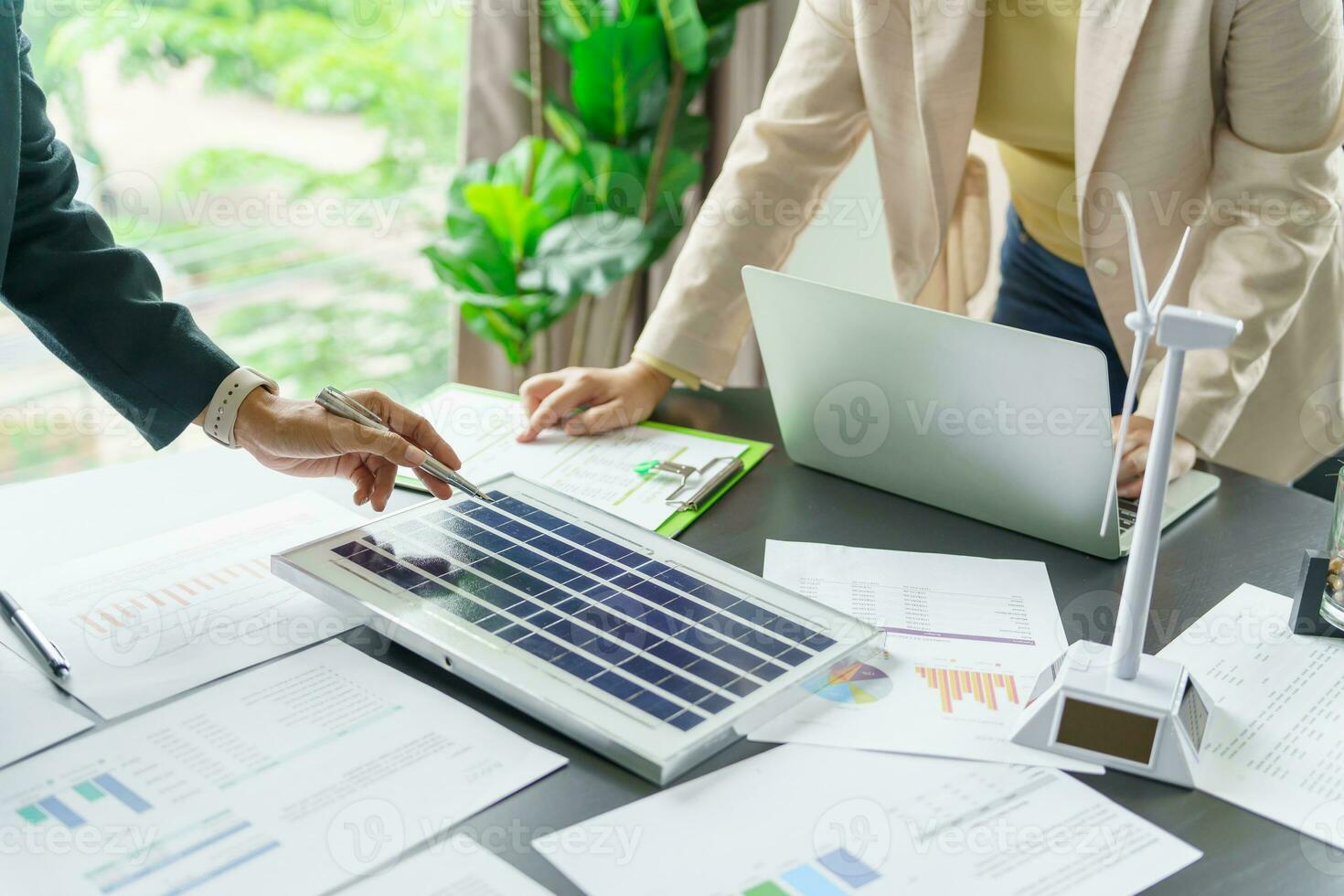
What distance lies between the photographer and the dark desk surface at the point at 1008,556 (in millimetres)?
729

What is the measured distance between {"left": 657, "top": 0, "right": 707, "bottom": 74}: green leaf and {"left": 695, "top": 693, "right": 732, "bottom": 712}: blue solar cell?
1998 millimetres

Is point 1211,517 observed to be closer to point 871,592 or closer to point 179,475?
point 871,592

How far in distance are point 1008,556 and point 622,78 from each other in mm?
1741

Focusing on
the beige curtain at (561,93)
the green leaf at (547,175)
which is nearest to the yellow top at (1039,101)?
the green leaf at (547,175)

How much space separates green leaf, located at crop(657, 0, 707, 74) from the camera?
248 centimetres

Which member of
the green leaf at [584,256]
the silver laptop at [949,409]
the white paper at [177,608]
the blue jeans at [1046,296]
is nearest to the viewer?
the white paper at [177,608]

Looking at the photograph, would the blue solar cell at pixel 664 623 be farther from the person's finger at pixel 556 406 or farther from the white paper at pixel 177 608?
the person's finger at pixel 556 406

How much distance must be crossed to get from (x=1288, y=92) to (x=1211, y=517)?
18.7 inches

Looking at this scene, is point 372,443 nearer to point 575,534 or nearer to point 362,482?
point 362,482

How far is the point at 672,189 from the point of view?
2.77 metres

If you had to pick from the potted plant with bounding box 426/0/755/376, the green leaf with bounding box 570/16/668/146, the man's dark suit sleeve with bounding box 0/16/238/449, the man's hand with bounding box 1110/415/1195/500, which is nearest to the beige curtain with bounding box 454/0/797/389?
the potted plant with bounding box 426/0/755/376

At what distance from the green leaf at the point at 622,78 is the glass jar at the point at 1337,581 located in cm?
188

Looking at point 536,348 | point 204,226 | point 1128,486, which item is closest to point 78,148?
point 204,226

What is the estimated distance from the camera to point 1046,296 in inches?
68.7
